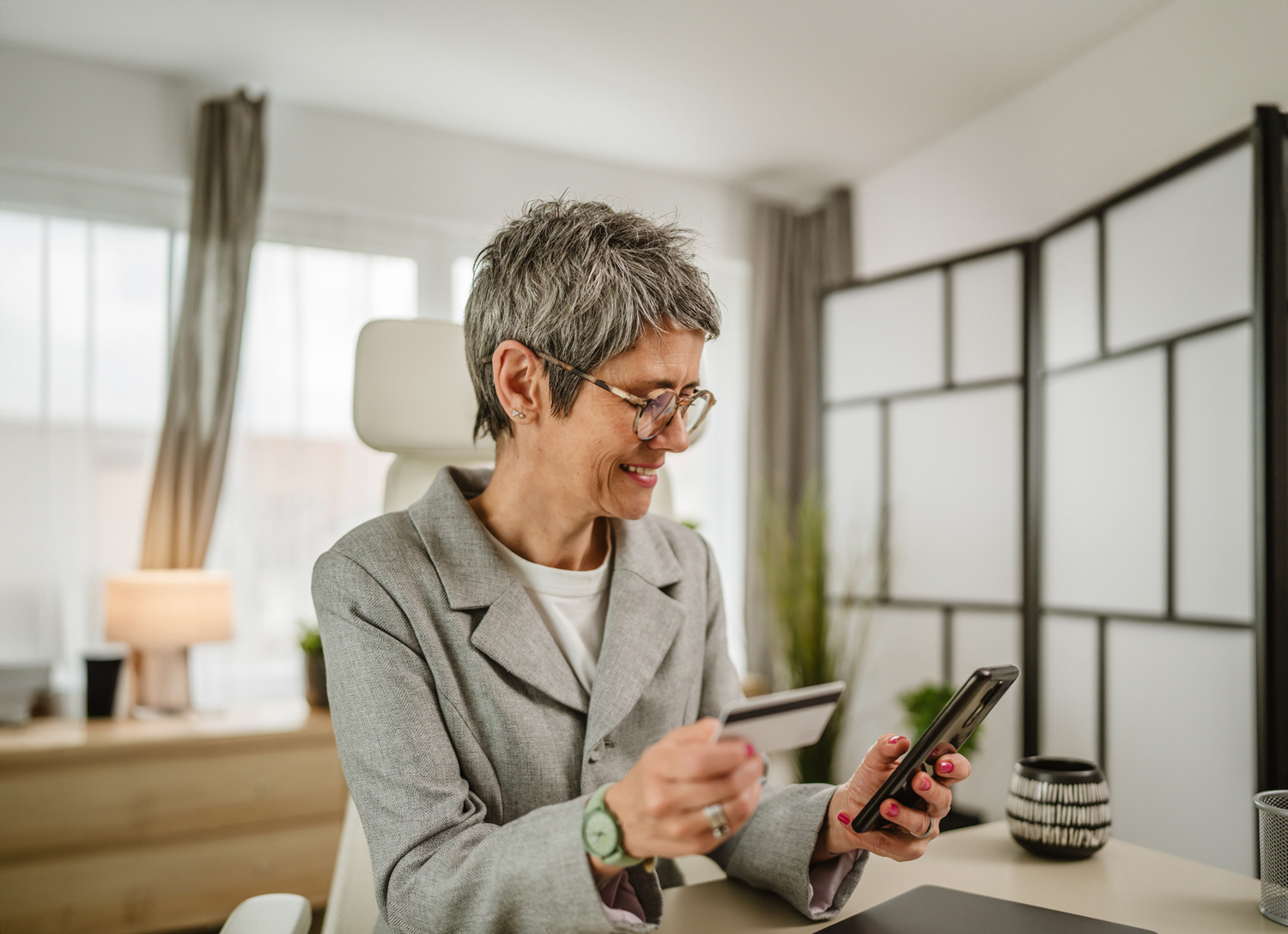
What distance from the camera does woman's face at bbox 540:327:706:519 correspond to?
106 centimetres

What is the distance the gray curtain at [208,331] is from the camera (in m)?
2.97

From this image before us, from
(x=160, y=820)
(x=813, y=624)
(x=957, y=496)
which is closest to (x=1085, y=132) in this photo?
(x=957, y=496)

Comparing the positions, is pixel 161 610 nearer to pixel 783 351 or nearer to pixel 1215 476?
pixel 783 351

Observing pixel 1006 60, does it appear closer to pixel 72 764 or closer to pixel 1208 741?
pixel 1208 741

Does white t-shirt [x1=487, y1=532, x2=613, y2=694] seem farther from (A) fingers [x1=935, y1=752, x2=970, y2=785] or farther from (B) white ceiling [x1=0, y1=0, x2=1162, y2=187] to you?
(B) white ceiling [x1=0, y1=0, x2=1162, y2=187]

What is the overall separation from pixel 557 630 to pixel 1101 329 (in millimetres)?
1936

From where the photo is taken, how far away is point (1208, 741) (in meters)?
2.03

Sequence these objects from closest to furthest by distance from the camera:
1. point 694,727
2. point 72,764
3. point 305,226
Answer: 1. point 694,727
2. point 72,764
3. point 305,226

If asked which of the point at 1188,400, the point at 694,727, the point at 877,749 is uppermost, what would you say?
the point at 1188,400

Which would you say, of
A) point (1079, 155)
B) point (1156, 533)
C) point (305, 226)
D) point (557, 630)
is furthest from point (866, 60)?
point (557, 630)

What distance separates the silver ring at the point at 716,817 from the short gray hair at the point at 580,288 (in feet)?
1.76

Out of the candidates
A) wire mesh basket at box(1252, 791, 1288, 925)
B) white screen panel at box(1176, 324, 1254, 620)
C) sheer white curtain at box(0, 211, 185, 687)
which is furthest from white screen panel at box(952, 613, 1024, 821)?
sheer white curtain at box(0, 211, 185, 687)

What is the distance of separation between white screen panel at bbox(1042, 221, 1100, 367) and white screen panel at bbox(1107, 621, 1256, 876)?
2.57 feet

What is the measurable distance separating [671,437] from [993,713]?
234cm
